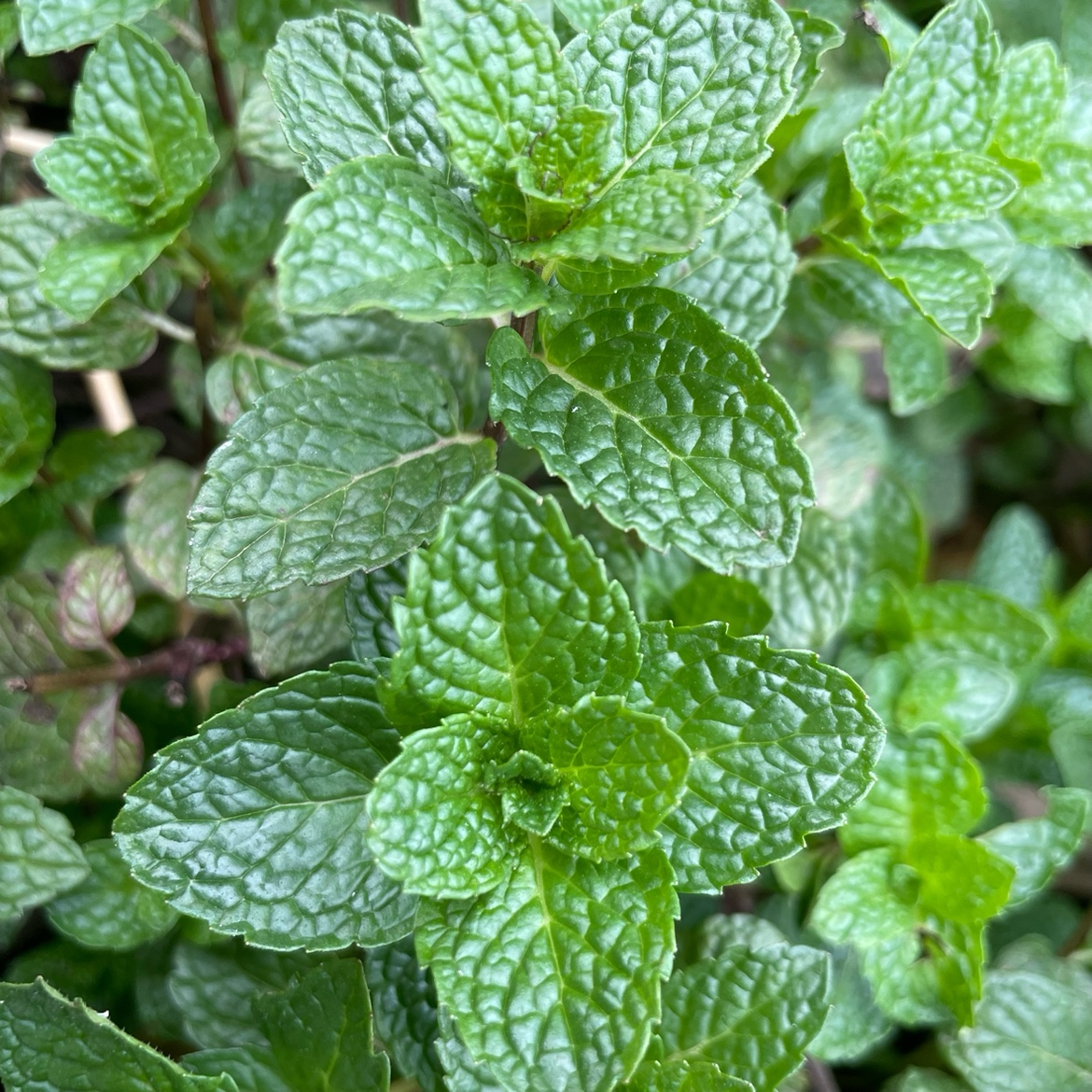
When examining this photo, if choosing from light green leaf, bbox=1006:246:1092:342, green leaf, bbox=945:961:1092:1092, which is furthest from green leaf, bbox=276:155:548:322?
green leaf, bbox=945:961:1092:1092

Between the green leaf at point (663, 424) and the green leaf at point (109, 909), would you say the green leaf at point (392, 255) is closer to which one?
the green leaf at point (663, 424)

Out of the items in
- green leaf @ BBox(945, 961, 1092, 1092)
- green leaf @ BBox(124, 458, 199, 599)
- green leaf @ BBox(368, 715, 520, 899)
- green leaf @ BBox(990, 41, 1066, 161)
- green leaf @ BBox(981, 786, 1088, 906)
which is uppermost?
green leaf @ BBox(990, 41, 1066, 161)

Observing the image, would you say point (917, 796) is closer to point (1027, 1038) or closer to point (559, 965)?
point (1027, 1038)

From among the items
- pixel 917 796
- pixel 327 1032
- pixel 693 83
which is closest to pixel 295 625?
pixel 327 1032

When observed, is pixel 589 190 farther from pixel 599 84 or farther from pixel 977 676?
pixel 977 676

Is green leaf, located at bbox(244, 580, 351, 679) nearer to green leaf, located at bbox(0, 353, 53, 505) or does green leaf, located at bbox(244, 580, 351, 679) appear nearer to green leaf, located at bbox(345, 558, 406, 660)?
green leaf, located at bbox(345, 558, 406, 660)
